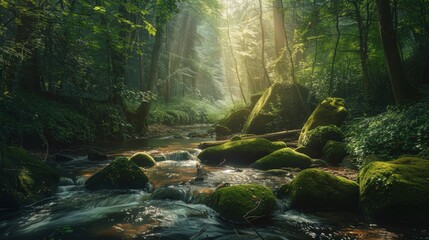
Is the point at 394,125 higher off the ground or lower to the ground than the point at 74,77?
lower

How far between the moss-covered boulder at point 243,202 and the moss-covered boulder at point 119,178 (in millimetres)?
2467

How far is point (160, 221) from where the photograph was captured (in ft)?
16.4

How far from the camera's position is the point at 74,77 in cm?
712

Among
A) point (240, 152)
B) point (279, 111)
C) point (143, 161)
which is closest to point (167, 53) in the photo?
point (279, 111)

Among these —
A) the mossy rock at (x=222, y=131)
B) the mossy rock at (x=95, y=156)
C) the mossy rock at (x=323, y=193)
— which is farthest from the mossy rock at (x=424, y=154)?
the mossy rock at (x=222, y=131)

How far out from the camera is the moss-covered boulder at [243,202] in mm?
4863

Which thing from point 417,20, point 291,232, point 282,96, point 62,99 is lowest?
point 291,232

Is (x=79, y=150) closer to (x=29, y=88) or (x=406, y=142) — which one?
(x=29, y=88)

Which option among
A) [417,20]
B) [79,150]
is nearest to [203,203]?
[79,150]

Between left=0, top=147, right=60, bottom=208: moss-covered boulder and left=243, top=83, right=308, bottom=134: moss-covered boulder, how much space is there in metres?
10.3

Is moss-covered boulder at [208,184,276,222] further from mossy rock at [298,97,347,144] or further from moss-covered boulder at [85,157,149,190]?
mossy rock at [298,97,347,144]

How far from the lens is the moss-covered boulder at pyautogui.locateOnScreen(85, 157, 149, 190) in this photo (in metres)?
6.94

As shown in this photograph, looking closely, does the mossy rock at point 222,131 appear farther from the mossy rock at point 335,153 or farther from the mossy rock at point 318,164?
the mossy rock at point 318,164

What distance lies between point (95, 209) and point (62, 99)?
339 inches
